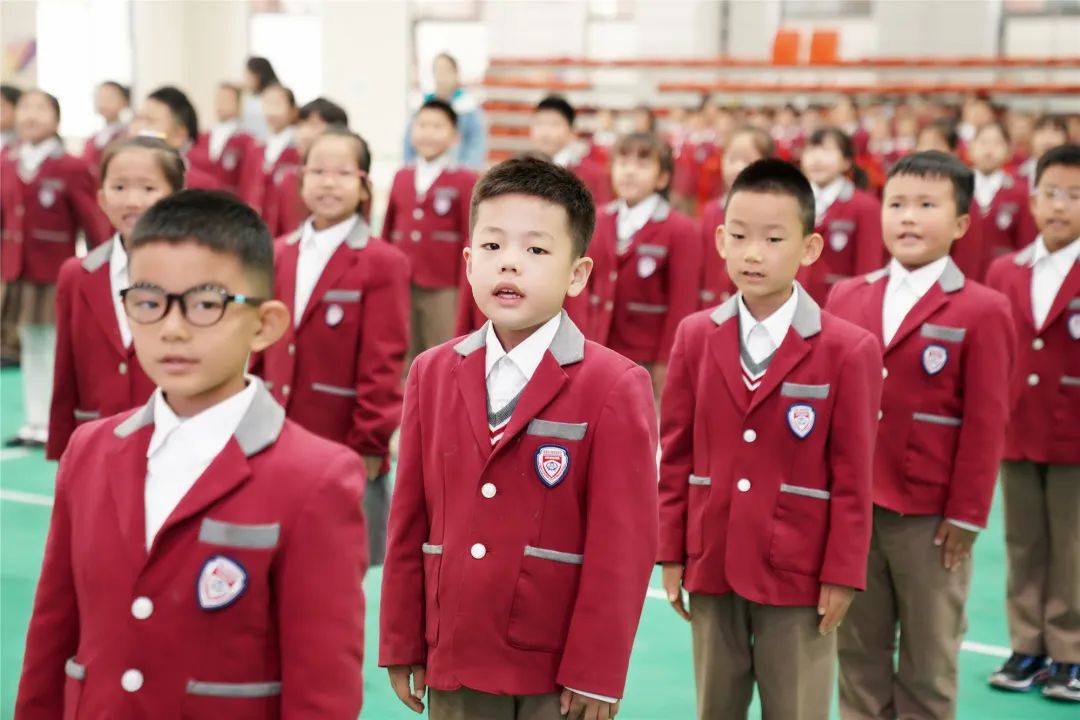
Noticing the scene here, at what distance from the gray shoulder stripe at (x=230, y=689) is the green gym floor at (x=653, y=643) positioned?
5.99 ft

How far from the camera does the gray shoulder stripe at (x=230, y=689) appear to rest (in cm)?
169

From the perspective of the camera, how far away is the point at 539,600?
2.11 metres

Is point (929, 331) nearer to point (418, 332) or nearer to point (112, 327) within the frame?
point (112, 327)

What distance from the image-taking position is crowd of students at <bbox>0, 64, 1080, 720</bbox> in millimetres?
1697

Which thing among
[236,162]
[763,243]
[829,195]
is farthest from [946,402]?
[236,162]

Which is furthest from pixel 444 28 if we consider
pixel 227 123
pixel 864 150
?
pixel 227 123

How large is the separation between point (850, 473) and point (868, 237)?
10.8 feet

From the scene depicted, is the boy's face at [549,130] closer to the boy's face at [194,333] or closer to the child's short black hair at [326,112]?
the child's short black hair at [326,112]

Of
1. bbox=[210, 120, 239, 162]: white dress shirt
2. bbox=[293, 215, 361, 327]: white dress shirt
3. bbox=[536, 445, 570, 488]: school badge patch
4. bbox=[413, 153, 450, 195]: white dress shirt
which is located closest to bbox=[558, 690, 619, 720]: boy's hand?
bbox=[536, 445, 570, 488]: school badge patch

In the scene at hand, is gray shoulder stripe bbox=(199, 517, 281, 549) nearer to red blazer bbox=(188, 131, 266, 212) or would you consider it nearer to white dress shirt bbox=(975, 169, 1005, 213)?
white dress shirt bbox=(975, 169, 1005, 213)

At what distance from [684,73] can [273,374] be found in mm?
14641

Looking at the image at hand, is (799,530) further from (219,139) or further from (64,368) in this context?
(219,139)

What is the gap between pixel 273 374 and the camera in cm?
367

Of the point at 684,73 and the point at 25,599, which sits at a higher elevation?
the point at 684,73
